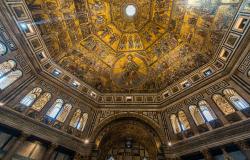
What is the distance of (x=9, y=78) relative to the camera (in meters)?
11.3

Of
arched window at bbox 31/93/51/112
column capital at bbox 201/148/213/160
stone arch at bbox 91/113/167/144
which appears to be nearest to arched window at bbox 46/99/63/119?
arched window at bbox 31/93/51/112

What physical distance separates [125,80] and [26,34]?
1208 centimetres

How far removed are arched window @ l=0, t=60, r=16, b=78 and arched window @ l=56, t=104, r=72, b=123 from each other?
5767 mm

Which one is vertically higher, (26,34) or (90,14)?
(90,14)

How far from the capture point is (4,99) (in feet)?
33.7

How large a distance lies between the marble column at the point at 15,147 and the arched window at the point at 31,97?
264 centimetres

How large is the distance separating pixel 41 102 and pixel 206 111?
1549cm

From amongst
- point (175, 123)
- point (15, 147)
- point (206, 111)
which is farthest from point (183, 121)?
point (15, 147)

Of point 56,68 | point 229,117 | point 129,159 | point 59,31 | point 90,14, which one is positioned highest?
point 90,14

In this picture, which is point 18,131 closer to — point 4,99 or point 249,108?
point 4,99

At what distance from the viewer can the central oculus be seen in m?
17.6

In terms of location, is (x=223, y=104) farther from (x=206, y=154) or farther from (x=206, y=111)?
(x=206, y=154)

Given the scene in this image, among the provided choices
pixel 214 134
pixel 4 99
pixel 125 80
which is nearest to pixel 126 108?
pixel 125 80

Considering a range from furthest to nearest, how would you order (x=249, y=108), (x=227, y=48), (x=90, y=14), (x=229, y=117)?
1. (x=90, y=14)
2. (x=227, y=48)
3. (x=229, y=117)
4. (x=249, y=108)
